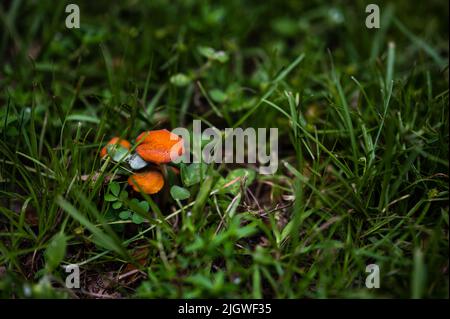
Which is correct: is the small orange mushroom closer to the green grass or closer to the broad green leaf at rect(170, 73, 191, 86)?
the green grass

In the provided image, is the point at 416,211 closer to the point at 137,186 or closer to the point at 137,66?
the point at 137,186

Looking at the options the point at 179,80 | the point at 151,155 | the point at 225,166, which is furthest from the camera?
the point at 179,80

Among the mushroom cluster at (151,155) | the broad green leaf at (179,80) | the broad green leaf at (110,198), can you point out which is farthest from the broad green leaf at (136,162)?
the broad green leaf at (179,80)

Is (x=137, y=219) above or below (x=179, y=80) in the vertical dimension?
below

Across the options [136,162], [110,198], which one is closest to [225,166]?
[136,162]

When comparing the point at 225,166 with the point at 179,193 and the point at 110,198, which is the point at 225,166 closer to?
the point at 179,193

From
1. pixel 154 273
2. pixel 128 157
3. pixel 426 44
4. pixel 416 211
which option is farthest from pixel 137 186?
pixel 426 44

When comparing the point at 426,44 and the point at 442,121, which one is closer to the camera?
the point at 442,121
